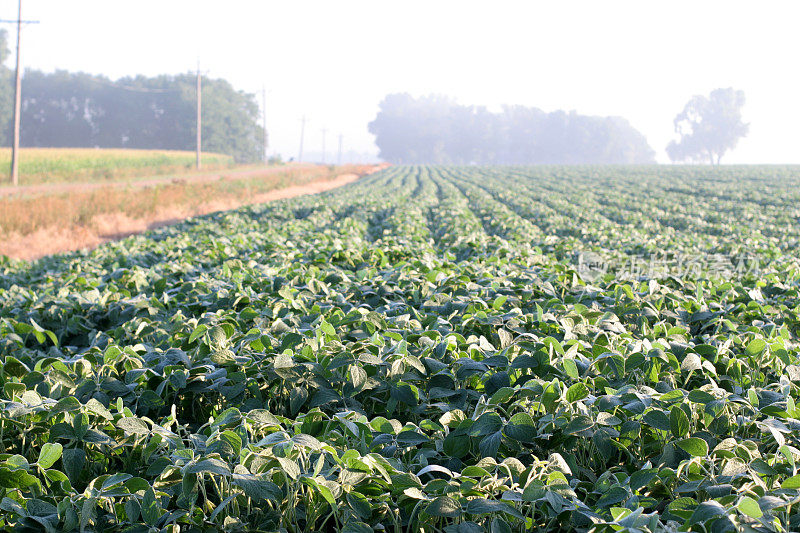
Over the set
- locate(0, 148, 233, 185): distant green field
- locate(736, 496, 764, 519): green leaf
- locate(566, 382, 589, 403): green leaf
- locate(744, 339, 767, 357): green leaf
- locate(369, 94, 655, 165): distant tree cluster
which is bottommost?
locate(736, 496, 764, 519): green leaf

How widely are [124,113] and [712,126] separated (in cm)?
11885

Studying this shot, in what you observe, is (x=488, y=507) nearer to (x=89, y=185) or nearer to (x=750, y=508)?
(x=750, y=508)

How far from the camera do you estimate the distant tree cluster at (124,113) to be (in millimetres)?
85750

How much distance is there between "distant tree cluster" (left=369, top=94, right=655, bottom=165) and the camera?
140 m

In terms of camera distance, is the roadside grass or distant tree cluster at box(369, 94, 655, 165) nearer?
the roadside grass

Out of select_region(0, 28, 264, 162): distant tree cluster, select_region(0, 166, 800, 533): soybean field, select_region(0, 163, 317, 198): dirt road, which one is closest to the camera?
select_region(0, 166, 800, 533): soybean field

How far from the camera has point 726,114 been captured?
11694cm

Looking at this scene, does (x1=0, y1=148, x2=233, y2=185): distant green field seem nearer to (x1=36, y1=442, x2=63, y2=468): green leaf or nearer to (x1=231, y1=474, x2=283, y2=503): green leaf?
(x1=36, y1=442, x2=63, y2=468): green leaf

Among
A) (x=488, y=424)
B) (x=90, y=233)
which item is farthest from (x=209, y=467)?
(x=90, y=233)

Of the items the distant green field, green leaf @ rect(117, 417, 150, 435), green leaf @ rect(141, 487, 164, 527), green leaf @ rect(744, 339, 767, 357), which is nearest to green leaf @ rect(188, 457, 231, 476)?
green leaf @ rect(141, 487, 164, 527)

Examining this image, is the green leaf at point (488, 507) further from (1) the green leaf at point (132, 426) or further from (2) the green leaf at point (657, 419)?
(1) the green leaf at point (132, 426)

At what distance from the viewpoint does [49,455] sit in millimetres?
1960

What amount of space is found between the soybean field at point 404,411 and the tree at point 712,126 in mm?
132995

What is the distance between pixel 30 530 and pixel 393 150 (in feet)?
511
